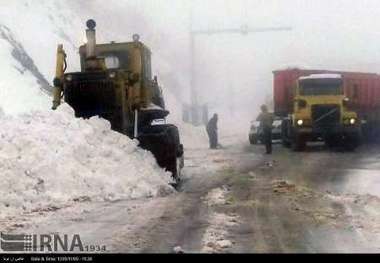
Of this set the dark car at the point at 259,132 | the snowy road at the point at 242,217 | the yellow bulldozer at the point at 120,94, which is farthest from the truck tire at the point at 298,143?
the yellow bulldozer at the point at 120,94

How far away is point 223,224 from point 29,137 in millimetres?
4018

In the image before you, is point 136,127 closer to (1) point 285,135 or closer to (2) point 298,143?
(2) point 298,143

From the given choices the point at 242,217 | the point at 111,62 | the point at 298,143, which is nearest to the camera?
the point at 242,217

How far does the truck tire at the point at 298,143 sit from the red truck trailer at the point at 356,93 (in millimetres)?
2867

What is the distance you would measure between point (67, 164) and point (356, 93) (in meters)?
18.1

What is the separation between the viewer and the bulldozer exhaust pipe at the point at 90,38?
12.2m

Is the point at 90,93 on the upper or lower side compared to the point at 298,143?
upper

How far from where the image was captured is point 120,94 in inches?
479

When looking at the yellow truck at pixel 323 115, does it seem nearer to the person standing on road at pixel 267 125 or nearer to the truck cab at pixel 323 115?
the truck cab at pixel 323 115

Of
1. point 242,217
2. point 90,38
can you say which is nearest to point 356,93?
point 90,38

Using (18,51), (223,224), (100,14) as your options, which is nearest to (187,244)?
(223,224)

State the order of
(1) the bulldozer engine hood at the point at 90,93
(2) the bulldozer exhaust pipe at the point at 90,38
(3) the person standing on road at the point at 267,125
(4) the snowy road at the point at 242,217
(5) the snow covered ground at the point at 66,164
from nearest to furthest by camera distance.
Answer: (4) the snowy road at the point at 242,217, (5) the snow covered ground at the point at 66,164, (1) the bulldozer engine hood at the point at 90,93, (2) the bulldozer exhaust pipe at the point at 90,38, (3) the person standing on road at the point at 267,125

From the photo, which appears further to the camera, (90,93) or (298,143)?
(298,143)

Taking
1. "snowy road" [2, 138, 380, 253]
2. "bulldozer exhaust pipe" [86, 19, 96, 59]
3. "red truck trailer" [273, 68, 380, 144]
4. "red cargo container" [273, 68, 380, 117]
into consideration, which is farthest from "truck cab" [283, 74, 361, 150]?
"bulldozer exhaust pipe" [86, 19, 96, 59]
